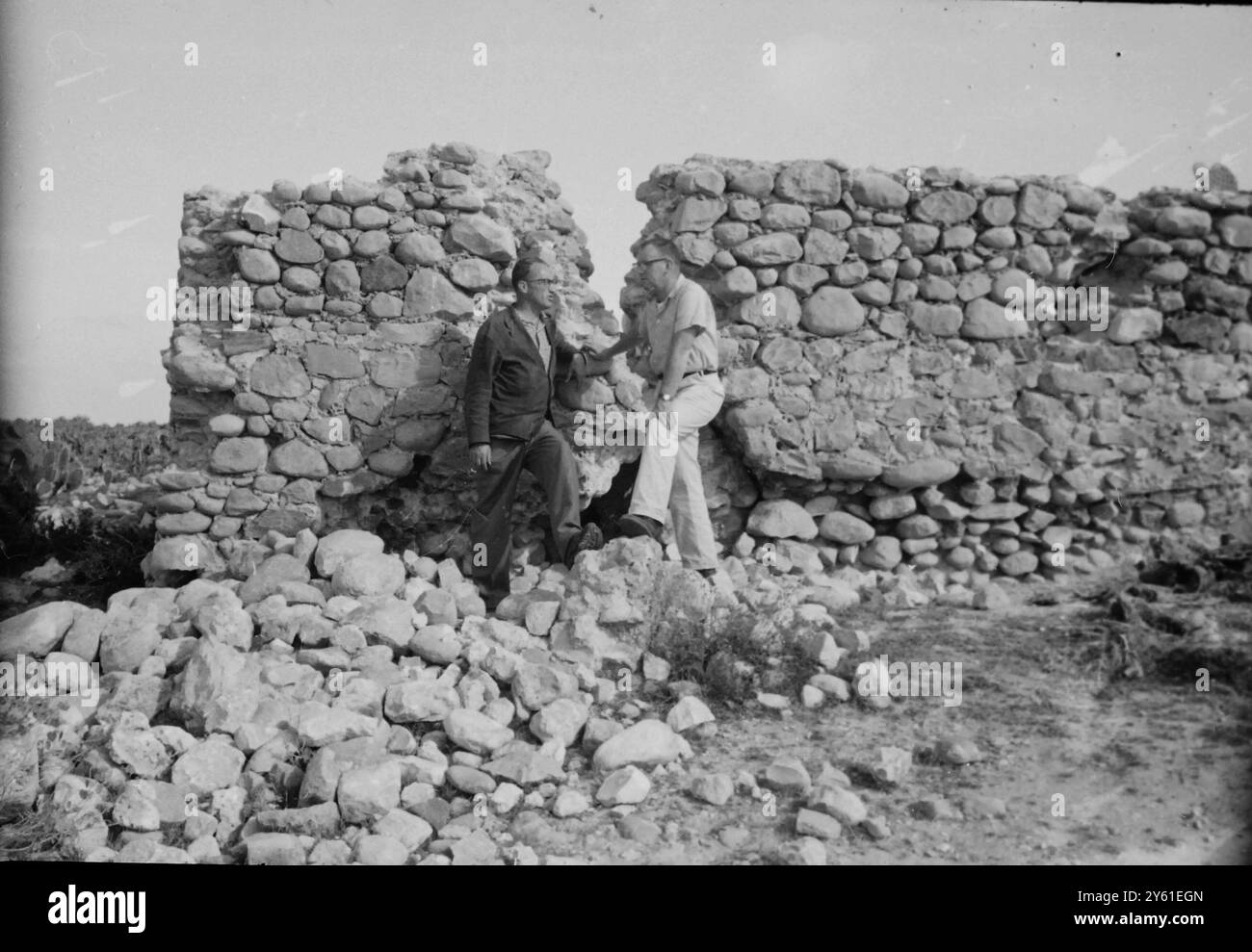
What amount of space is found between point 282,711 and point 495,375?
217 centimetres

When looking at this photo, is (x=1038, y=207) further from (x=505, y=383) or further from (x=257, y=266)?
(x=257, y=266)

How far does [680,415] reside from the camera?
17.3ft

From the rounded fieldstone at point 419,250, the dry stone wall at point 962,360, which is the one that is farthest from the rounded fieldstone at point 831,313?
the rounded fieldstone at point 419,250

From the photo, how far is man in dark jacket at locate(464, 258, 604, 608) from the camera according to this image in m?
5.22

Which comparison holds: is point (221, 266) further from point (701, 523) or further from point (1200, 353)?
point (1200, 353)

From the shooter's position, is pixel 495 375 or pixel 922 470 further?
Answer: pixel 922 470

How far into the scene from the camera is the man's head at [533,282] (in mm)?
5324

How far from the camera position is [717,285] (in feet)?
19.9
